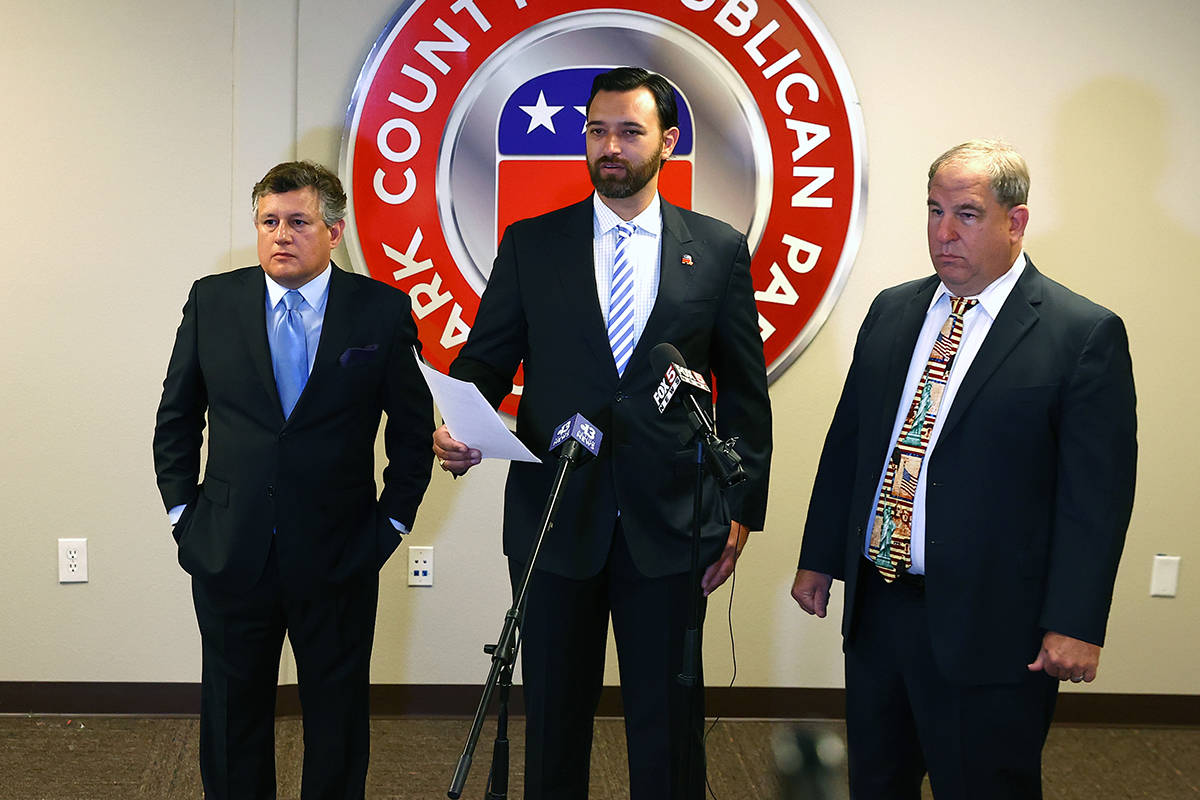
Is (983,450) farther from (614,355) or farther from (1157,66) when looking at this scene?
(1157,66)

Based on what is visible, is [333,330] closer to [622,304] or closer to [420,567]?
[622,304]

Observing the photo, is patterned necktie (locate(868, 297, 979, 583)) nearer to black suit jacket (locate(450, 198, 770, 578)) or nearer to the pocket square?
black suit jacket (locate(450, 198, 770, 578))

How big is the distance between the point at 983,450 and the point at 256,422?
156 cm

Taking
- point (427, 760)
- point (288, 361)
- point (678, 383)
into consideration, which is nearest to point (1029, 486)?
point (678, 383)

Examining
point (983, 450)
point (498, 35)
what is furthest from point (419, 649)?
point (983, 450)

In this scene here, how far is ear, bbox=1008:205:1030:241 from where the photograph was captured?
2133 millimetres

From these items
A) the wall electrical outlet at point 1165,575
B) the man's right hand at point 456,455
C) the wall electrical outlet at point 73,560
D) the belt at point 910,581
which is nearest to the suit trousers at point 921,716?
the belt at point 910,581

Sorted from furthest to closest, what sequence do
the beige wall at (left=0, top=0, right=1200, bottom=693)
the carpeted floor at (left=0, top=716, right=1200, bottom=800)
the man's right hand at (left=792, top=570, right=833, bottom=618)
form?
the beige wall at (left=0, top=0, right=1200, bottom=693) → the carpeted floor at (left=0, top=716, right=1200, bottom=800) → the man's right hand at (left=792, top=570, right=833, bottom=618)

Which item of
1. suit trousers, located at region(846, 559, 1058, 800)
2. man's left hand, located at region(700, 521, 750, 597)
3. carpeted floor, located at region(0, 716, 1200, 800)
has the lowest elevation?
carpeted floor, located at region(0, 716, 1200, 800)

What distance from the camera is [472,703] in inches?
150

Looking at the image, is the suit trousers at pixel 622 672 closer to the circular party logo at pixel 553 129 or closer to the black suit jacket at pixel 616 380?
the black suit jacket at pixel 616 380

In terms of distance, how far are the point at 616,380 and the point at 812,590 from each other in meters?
0.65

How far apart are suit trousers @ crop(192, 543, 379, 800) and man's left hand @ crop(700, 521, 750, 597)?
816mm

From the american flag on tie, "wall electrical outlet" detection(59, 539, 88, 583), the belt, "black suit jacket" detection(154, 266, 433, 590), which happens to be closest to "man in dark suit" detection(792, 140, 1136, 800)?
the belt
